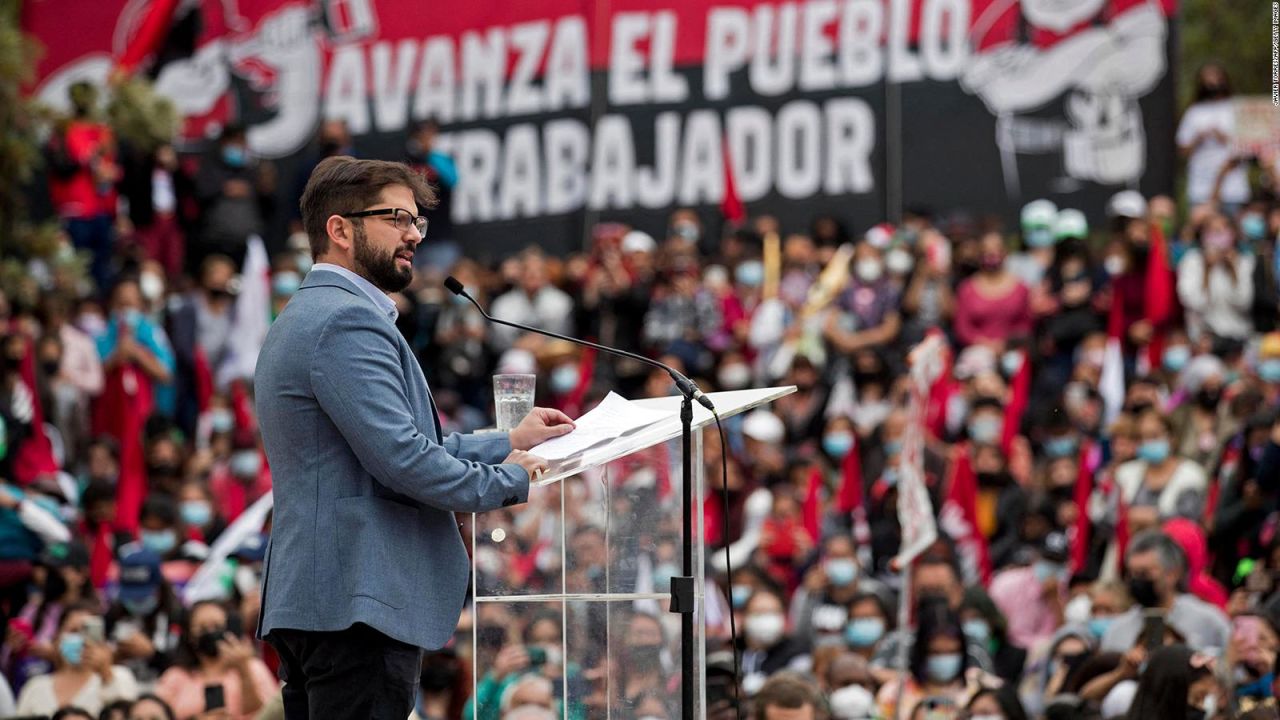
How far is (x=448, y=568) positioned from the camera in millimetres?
4746

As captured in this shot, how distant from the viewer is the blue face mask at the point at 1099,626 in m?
10.8

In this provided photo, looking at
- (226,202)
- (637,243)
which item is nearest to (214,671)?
(637,243)

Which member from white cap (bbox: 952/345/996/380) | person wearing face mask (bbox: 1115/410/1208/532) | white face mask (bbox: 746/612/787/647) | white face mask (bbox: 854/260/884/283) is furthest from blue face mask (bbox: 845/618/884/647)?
white face mask (bbox: 854/260/884/283)

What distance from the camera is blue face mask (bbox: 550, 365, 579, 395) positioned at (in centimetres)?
1677


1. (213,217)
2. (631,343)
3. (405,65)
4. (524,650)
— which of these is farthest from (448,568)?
(405,65)

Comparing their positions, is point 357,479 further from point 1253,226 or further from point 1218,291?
point 1253,226

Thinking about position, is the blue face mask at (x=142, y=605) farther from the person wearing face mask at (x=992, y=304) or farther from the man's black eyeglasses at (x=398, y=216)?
the man's black eyeglasses at (x=398, y=216)

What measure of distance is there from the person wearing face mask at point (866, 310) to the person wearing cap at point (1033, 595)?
3.77m

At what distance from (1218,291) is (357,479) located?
457 inches

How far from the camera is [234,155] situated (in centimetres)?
1862

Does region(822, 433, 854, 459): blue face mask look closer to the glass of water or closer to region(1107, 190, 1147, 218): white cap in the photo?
region(1107, 190, 1147, 218): white cap

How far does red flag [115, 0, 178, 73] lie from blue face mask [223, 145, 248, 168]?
2701 millimetres

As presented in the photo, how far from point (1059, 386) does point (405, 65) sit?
8.11m

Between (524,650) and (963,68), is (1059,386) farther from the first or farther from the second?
(524,650)
